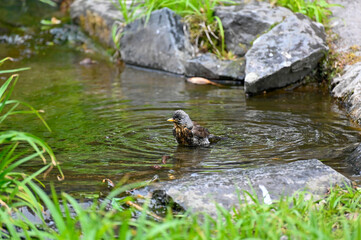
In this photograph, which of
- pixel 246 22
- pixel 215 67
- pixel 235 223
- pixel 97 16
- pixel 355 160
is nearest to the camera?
pixel 235 223

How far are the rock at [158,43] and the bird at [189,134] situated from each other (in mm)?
4285

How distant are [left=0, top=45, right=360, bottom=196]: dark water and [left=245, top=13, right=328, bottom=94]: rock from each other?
297 mm

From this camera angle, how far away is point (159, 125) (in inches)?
Result: 282

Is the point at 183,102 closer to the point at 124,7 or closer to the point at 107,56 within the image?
the point at 124,7

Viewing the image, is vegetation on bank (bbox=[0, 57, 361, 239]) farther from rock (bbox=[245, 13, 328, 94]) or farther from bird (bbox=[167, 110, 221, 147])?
rock (bbox=[245, 13, 328, 94])

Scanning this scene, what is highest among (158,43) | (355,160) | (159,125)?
(355,160)

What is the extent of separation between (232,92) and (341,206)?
532 cm

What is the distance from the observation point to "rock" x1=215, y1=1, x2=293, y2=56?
10.0 meters

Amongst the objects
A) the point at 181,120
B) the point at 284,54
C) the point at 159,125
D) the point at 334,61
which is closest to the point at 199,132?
the point at 181,120

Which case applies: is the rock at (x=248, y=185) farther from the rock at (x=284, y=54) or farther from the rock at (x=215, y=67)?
the rock at (x=215, y=67)

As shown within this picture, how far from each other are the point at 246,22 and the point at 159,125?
13.1 ft

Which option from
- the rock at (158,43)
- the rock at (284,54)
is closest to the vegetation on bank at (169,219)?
the rock at (284,54)

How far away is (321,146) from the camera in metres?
5.97

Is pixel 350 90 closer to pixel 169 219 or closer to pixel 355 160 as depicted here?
pixel 355 160
